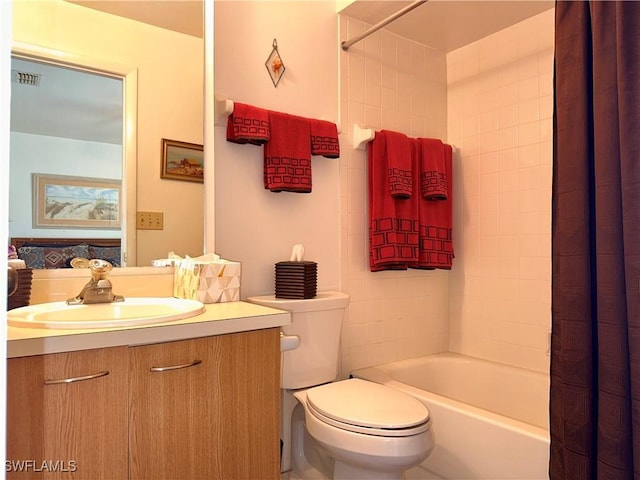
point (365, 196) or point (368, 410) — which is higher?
point (365, 196)

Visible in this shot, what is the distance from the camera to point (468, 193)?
99.9 inches

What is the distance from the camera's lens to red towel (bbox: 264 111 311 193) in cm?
186

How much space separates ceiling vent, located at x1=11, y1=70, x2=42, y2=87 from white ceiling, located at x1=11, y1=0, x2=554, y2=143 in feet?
0.05

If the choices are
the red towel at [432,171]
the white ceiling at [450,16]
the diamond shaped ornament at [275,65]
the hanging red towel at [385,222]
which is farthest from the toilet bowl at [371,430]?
the white ceiling at [450,16]

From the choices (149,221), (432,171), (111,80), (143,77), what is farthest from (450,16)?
(149,221)

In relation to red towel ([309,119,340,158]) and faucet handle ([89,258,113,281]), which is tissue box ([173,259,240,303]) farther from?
red towel ([309,119,340,158])

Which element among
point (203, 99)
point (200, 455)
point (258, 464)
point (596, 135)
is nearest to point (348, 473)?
point (258, 464)

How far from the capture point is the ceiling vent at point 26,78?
4.50 ft

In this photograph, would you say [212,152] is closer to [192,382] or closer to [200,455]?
[192,382]

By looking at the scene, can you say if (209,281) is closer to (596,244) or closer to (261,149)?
(261,149)

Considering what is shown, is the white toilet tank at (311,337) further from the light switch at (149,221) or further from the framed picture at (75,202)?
the framed picture at (75,202)

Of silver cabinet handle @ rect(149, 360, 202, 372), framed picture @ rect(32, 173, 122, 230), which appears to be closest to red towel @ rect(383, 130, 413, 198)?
framed picture @ rect(32, 173, 122, 230)

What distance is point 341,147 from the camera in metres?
2.19

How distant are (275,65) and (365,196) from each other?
2.52 feet
